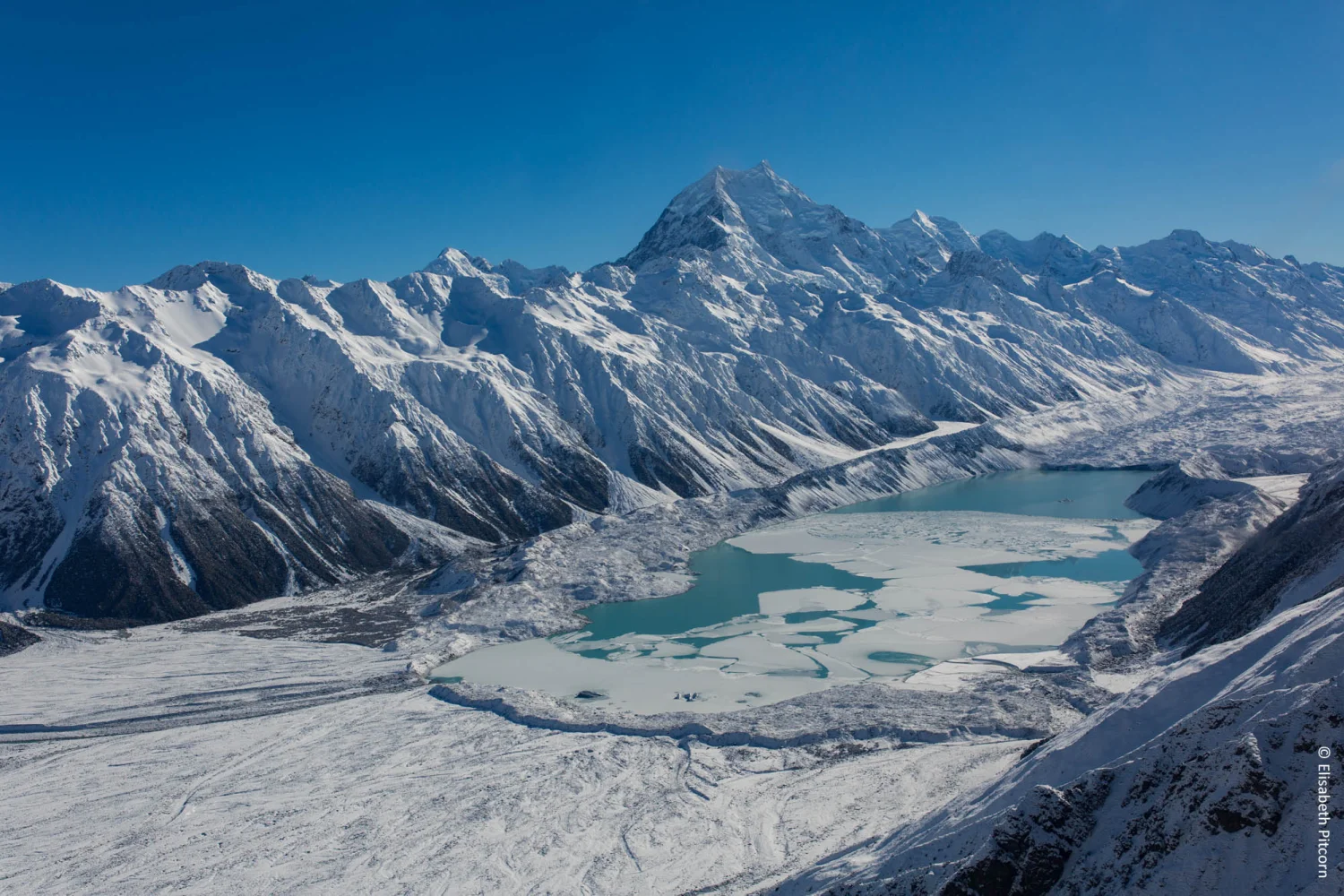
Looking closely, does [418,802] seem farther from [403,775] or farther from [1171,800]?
[1171,800]

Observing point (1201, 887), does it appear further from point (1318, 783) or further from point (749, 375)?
point (749, 375)

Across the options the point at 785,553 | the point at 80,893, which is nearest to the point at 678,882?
the point at 80,893

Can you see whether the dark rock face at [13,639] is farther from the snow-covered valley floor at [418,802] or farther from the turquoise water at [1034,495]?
the turquoise water at [1034,495]

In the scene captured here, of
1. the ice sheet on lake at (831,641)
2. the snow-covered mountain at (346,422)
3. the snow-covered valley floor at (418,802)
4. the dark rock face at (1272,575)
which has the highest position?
the snow-covered mountain at (346,422)

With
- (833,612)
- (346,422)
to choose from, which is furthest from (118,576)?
(833,612)

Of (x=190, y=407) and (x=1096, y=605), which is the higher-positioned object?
(x=190, y=407)

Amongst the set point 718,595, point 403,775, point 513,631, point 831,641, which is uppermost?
point 718,595

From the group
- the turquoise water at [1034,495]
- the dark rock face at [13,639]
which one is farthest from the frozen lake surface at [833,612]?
the dark rock face at [13,639]
